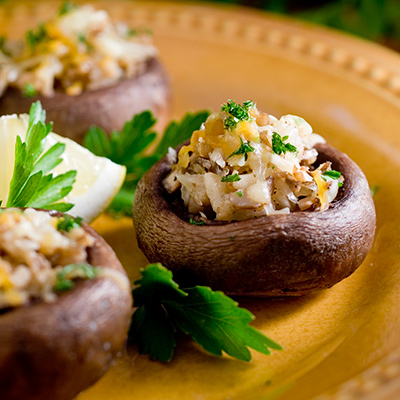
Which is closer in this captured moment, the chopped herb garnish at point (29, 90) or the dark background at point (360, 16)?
the chopped herb garnish at point (29, 90)

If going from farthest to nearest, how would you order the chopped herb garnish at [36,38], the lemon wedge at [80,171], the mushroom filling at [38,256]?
1. the chopped herb garnish at [36,38]
2. the lemon wedge at [80,171]
3. the mushroom filling at [38,256]

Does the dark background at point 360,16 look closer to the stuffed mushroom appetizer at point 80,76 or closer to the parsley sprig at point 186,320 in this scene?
the stuffed mushroom appetizer at point 80,76

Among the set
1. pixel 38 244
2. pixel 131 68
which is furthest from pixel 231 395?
pixel 131 68

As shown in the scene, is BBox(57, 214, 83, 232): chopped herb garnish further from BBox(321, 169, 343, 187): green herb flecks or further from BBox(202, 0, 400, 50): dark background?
BBox(202, 0, 400, 50): dark background

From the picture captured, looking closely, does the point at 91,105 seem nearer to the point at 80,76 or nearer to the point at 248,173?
the point at 80,76

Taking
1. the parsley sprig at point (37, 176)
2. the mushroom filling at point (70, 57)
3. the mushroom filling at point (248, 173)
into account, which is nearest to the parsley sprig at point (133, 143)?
the mushroom filling at point (70, 57)

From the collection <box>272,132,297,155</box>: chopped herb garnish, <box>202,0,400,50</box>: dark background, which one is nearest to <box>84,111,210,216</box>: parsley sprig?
<box>272,132,297,155</box>: chopped herb garnish

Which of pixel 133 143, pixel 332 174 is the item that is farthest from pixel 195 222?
pixel 133 143
